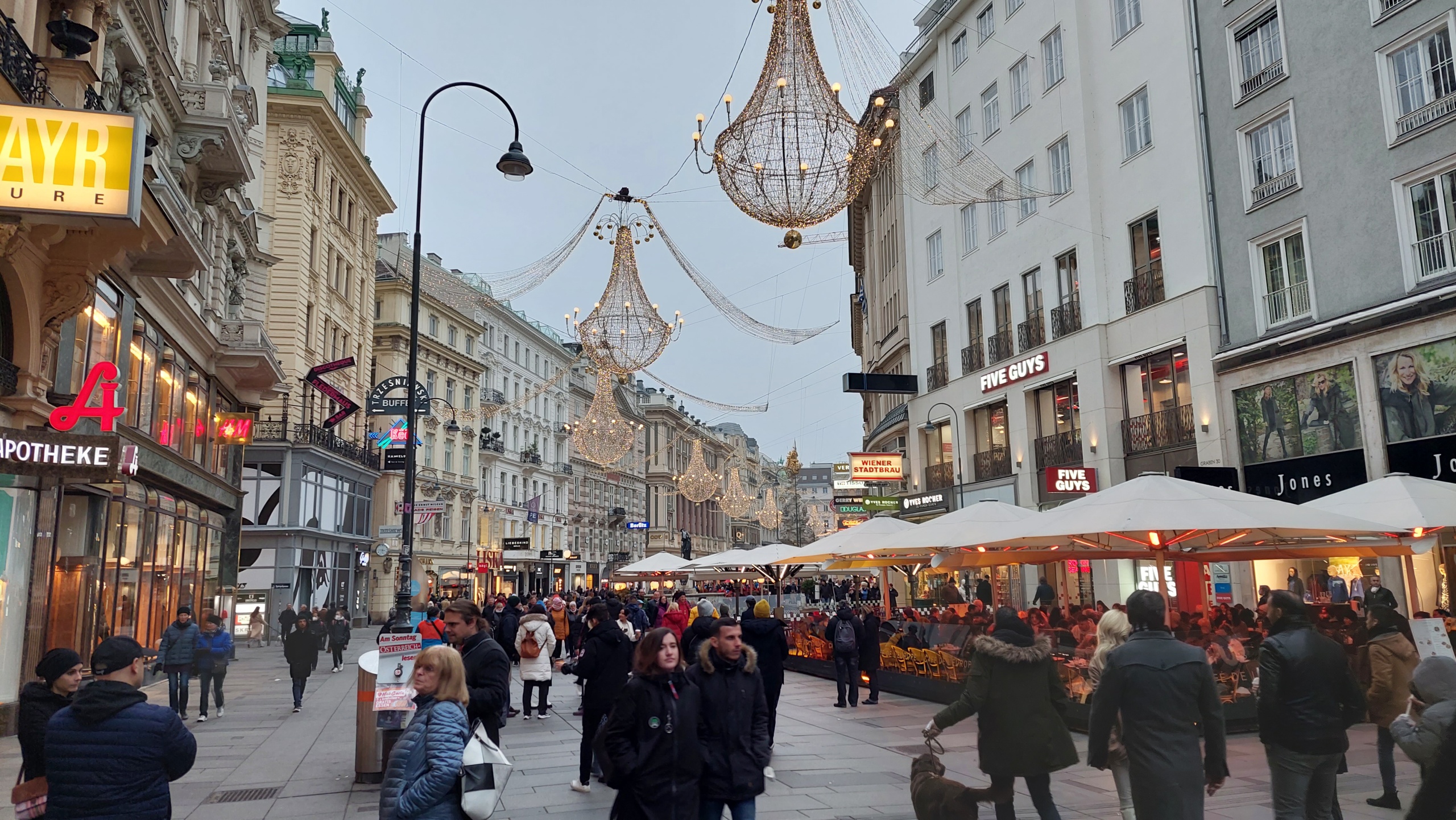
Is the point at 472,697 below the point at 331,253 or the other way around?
below

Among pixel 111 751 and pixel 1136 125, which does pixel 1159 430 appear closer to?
pixel 1136 125

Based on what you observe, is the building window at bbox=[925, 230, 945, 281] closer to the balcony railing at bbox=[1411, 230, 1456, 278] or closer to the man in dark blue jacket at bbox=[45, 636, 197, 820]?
the balcony railing at bbox=[1411, 230, 1456, 278]

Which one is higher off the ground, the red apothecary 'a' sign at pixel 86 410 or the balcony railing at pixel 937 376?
the balcony railing at pixel 937 376

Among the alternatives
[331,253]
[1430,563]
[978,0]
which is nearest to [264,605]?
[331,253]

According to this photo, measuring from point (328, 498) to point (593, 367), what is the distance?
20.6 meters

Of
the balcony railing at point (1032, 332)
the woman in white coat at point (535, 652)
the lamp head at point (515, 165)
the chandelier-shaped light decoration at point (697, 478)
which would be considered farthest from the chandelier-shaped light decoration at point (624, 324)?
the chandelier-shaped light decoration at point (697, 478)

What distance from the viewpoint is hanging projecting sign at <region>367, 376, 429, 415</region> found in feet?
72.0

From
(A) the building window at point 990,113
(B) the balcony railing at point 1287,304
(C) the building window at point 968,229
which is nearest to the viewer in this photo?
(B) the balcony railing at point 1287,304

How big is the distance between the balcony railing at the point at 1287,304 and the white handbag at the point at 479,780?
69.0ft

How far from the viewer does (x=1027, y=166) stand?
96.0 feet

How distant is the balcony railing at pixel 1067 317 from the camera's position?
26.8 m

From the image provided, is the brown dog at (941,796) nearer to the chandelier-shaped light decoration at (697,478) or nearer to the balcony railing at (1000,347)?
the balcony railing at (1000,347)

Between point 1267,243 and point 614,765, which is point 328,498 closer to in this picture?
point 1267,243

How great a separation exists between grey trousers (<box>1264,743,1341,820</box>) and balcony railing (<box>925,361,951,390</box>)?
89.8 ft
